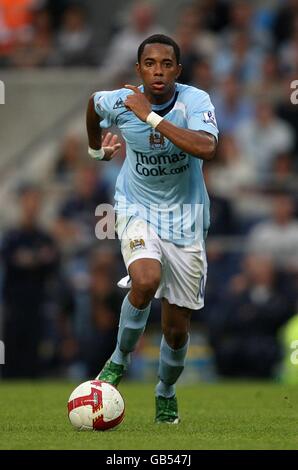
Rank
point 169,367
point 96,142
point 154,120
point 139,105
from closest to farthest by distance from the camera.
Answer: point 154,120
point 139,105
point 169,367
point 96,142

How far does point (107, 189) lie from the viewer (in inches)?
674

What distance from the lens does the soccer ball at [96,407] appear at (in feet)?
27.5

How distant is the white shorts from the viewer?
8.90m

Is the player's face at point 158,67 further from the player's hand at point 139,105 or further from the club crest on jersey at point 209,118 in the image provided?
the club crest on jersey at point 209,118

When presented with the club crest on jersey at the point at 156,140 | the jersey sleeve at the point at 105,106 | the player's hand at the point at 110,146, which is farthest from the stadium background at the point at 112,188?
the club crest on jersey at the point at 156,140

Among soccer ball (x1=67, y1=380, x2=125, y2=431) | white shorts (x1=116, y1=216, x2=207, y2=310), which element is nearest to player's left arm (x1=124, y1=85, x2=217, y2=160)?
white shorts (x1=116, y1=216, x2=207, y2=310)

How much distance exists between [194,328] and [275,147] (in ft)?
9.83

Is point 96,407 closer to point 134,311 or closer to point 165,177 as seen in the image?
point 134,311

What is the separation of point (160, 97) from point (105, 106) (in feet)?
Answer: 1.70

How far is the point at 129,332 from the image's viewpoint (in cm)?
872

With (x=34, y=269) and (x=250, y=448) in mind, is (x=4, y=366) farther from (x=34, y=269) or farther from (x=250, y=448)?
(x=250, y=448)

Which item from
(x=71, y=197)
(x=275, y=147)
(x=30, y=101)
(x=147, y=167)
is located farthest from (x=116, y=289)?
(x=147, y=167)

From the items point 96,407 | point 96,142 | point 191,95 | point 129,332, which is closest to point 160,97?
point 191,95

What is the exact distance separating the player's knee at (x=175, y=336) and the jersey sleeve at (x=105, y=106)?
1.53 meters
